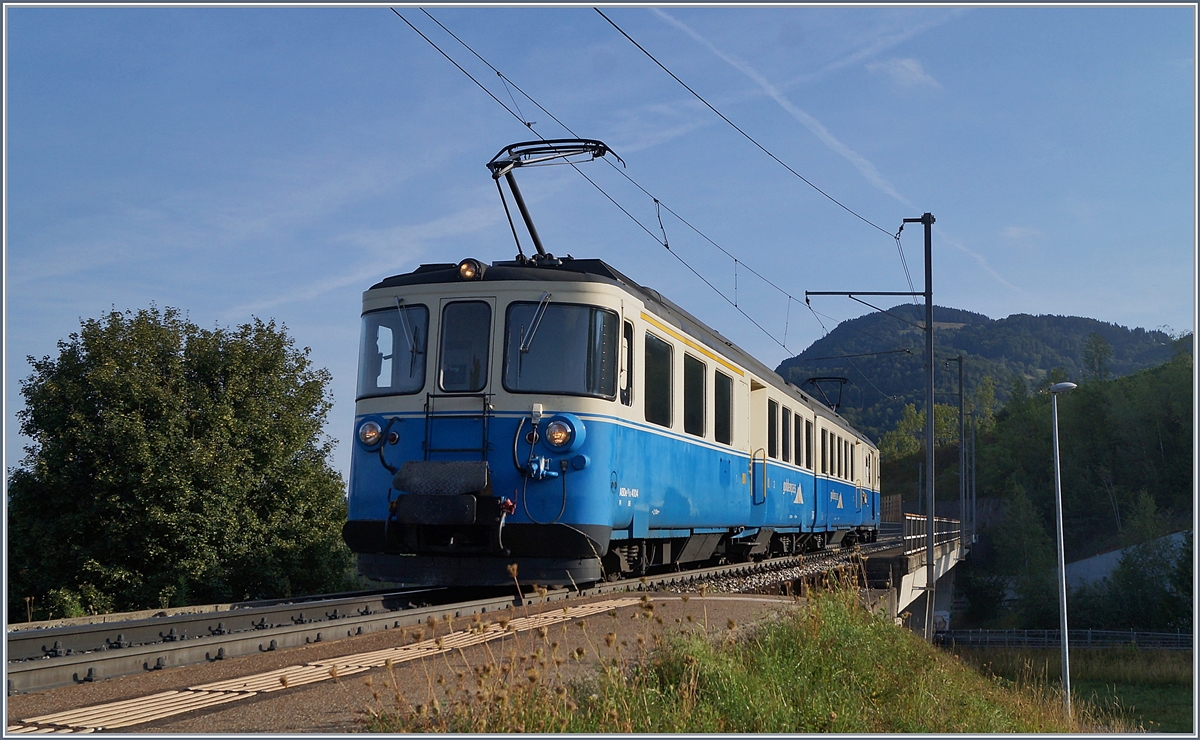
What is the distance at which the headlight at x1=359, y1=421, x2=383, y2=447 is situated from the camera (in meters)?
9.48

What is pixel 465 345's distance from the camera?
948cm

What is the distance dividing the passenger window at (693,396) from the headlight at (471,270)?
8.90ft

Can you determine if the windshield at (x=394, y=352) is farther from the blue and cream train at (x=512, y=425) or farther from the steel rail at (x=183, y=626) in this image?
the steel rail at (x=183, y=626)

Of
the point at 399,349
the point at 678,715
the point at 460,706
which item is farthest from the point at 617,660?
the point at 399,349

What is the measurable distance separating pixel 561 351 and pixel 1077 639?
5236cm

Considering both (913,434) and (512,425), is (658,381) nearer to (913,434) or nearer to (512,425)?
(512,425)

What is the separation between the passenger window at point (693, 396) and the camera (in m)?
11.2

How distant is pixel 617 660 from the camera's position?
4.79m

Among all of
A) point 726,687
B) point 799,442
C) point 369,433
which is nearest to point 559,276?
point 369,433

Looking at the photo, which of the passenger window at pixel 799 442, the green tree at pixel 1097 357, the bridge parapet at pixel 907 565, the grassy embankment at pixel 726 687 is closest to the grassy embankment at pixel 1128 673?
the bridge parapet at pixel 907 565

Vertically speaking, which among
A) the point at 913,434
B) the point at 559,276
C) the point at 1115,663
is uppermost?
the point at 913,434

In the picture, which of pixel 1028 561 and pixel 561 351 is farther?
pixel 1028 561

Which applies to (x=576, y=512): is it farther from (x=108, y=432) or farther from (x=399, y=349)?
(x=108, y=432)

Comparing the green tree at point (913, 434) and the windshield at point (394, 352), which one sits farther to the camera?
the green tree at point (913, 434)
